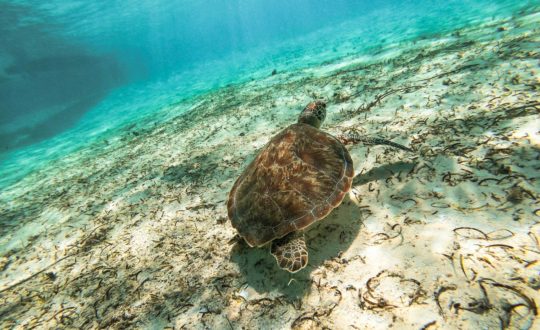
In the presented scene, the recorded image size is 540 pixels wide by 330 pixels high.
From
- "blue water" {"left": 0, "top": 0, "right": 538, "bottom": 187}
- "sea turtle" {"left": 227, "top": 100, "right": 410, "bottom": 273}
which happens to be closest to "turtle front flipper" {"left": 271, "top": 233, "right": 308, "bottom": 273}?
"sea turtle" {"left": 227, "top": 100, "right": 410, "bottom": 273}

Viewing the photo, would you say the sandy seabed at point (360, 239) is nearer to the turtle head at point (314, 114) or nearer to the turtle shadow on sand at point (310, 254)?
the turtle shadow on sand at point (310, 254)

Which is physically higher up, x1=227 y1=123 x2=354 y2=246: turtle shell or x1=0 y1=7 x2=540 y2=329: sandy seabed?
x1=227 y1=123 x2=354 y2=246: turtle shell

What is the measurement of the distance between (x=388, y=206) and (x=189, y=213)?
2.89m

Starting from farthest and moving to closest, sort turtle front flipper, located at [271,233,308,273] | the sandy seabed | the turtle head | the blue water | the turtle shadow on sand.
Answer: the blue water → the turtle head → the turtle shadow on sand → turtle front flipper, located at [271,233,308,273] → the sandy seabed

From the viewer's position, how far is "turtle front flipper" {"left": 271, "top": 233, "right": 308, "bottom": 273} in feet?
7.16

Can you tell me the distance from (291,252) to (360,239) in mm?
789

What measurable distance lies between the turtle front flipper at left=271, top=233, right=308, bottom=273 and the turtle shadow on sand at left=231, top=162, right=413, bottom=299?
299mm

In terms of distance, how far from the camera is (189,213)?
3982 millimetres

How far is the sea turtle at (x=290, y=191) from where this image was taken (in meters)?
2.45

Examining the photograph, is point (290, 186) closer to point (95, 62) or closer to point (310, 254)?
point (310, 254)

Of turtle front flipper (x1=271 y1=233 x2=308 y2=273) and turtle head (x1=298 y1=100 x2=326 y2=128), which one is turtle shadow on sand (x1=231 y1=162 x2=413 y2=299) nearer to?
turtle front flipper (x1=271 y1=233 x2=308 y2=273)

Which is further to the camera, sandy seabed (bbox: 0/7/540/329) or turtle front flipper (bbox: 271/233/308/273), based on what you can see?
turtle front flipper (bbox: 271/233/308/273)

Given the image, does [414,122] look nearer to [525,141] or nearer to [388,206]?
[525,141]

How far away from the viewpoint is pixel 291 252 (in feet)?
7.55
